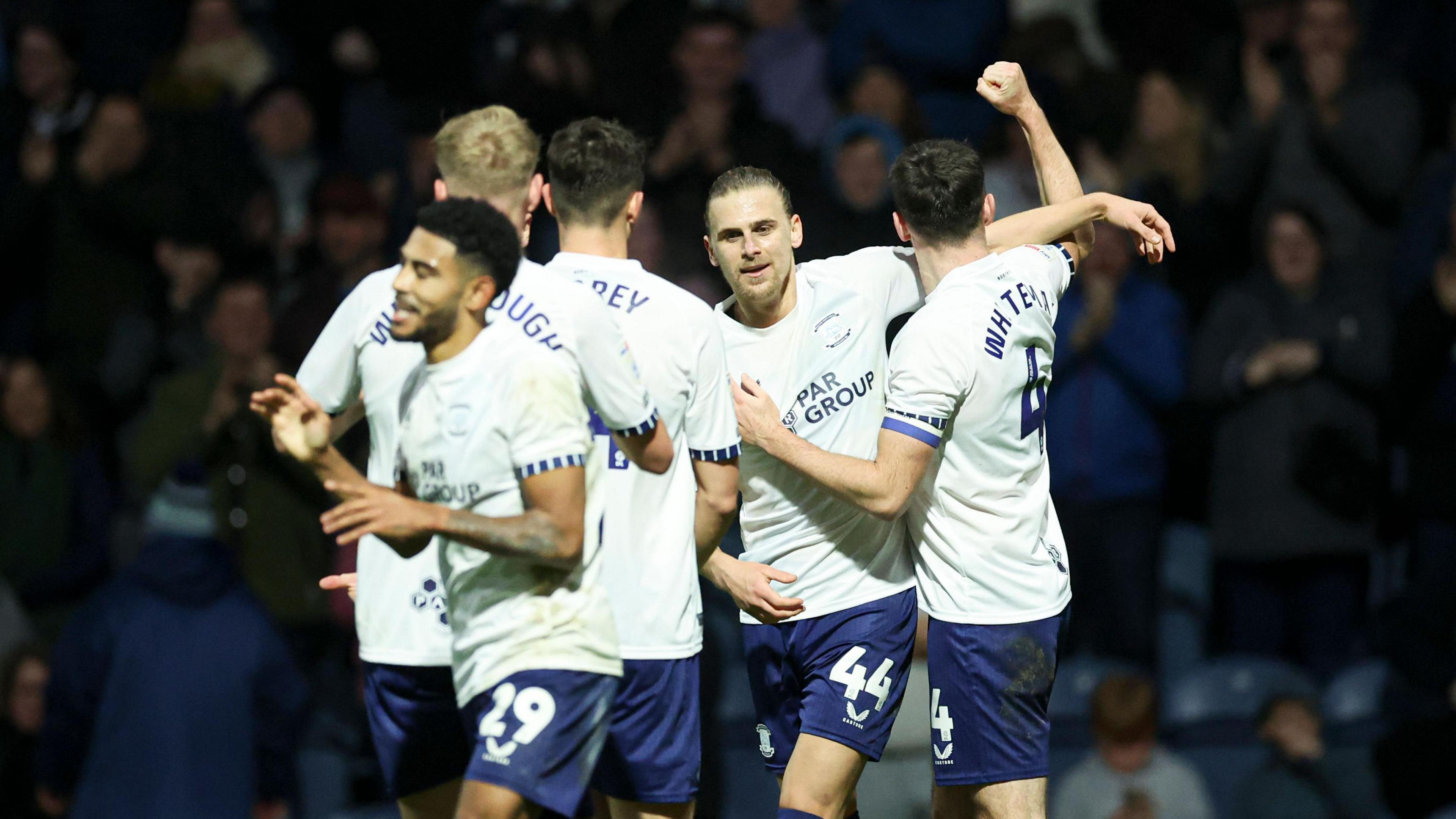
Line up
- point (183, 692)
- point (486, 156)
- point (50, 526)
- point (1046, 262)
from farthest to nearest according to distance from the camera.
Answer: point (50, 526), point (183, 692), point (1046, 262), point (486, 156)

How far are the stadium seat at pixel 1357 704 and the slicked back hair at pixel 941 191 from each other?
469 cm

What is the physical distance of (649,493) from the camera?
225 inches

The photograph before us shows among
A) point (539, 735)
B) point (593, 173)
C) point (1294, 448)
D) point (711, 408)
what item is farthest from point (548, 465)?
point (1294, 448)

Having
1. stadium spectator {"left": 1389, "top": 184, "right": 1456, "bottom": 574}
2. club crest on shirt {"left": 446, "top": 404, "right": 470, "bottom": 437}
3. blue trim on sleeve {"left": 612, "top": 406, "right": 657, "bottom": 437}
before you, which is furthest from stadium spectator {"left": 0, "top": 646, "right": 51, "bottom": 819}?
stadium spectator {"left": 1389, "top": 184, "right": 1456, "bottom": 574}

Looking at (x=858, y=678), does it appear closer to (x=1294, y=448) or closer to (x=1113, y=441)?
(x=1113, y=441)

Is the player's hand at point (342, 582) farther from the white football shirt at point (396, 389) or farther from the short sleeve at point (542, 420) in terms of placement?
the short sleeve at point (542, 420)

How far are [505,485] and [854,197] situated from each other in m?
5.81

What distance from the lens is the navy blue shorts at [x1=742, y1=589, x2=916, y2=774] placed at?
6.08 meters

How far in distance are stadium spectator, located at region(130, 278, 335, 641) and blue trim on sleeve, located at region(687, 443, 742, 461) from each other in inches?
185

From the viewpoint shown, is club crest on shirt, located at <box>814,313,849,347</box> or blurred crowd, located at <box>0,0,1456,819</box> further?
blurred crowd, located at <box>0,0,1456,819</box>

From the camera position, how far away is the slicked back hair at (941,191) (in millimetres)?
5977

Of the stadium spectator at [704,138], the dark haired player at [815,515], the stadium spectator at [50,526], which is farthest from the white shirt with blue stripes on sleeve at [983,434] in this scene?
the stadium spectator at [50,526]

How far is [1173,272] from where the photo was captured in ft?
35.4

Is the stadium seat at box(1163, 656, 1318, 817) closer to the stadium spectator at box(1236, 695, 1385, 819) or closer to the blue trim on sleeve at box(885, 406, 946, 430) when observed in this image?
the stadium spectator at box(1236, 695, 1385, 819)
